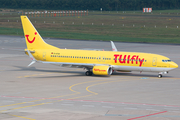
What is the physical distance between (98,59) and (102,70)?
102 inches

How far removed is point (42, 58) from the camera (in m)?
58.3

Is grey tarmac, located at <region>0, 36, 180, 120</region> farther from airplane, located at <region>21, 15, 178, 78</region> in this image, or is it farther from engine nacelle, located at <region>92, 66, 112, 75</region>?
airplane, located at <region>21, 15, 178, 78</region>

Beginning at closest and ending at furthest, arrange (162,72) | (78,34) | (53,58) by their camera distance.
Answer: (162,72) < (53,58) < (78,34)

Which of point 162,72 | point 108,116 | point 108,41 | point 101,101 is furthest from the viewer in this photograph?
point 108,41

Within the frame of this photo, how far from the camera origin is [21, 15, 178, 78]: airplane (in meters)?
53.5

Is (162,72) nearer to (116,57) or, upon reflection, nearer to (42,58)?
(116,57)

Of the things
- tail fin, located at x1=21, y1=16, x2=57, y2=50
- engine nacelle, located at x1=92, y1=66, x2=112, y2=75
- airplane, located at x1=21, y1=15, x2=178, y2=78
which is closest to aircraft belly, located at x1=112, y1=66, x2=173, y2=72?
airplane, located at x1=21, y1=15, x2=178, y2=78

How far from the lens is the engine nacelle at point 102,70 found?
5356cm

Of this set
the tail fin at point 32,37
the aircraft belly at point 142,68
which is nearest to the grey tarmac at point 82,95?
the aircraft belly at point 142,68

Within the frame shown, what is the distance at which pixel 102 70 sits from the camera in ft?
177

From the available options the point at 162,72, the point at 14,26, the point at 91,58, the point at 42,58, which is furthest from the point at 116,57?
the point at 14,26

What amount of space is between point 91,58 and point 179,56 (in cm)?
3182

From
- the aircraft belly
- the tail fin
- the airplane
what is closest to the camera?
the aircraft belly

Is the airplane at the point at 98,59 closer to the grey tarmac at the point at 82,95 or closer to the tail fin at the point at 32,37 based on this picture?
the tail fin at the point at 32,37
